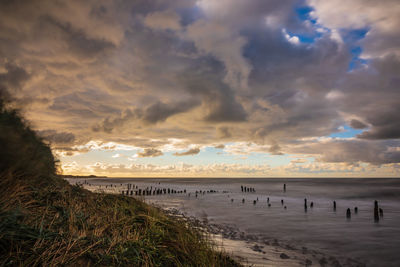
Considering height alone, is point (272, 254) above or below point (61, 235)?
below

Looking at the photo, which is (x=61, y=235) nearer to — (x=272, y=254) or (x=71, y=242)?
(x=71, y=242)

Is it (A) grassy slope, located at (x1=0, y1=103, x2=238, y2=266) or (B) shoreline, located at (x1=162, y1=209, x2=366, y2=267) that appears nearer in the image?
(A) grassy slope, located at (x1=0, y1=103, x2=238, y2=266)

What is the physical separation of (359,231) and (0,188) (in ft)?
71.7

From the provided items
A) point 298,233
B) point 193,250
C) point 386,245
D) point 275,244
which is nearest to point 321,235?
point 298,233

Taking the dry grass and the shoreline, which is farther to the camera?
the shoreline

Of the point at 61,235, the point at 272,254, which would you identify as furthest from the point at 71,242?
the point at 272,254

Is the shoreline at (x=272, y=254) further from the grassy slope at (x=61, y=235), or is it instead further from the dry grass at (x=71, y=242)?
the dry grass at (x=71, y=242)

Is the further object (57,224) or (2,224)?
(57,224)

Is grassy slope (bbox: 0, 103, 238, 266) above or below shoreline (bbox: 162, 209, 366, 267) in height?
above

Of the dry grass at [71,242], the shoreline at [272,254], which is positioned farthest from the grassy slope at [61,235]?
the shoreline at [272,254]

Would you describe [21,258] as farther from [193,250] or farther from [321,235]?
[321,235]

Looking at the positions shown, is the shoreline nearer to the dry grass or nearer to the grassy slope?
the grassy slope

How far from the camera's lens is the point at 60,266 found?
11.8ft

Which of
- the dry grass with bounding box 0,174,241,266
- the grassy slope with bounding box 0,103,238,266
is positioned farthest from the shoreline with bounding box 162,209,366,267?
the dry grass with bounding box 0,174,241,266
